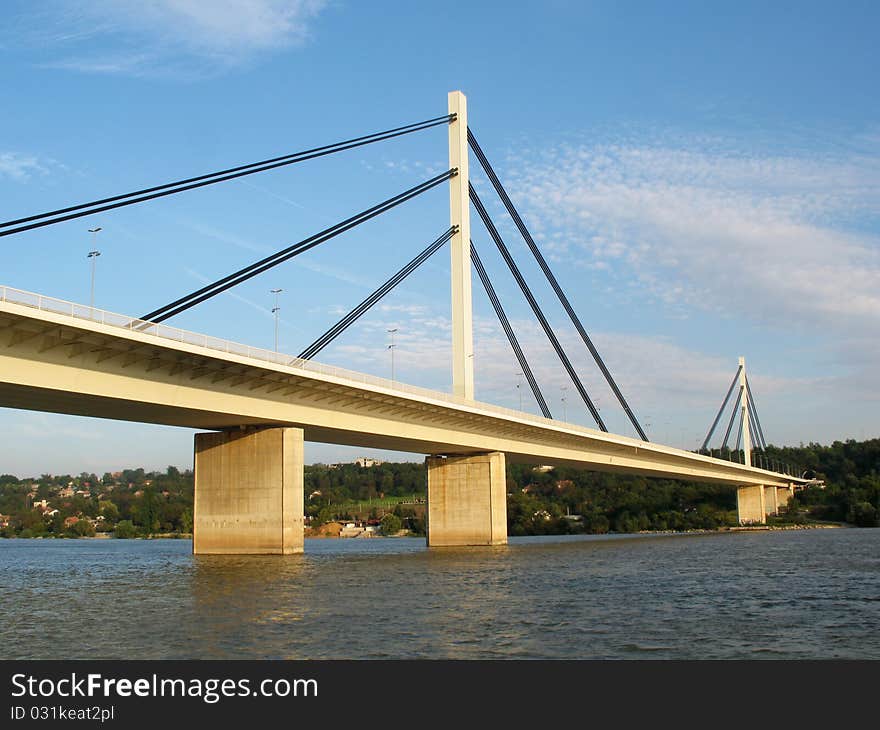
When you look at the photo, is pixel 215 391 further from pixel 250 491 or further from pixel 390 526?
pixel 390 526

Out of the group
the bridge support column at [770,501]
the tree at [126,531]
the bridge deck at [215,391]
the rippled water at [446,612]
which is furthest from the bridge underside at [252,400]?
the tree at [126,531]

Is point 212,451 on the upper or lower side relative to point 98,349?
lower

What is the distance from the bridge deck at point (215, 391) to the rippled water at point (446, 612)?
6.70 metres

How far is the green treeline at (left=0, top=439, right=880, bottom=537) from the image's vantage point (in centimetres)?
12800

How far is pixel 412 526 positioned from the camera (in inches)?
5507

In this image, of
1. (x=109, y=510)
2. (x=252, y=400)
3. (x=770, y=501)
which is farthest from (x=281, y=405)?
(x=109, y=510)

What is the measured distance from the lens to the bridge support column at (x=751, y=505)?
4818 inches

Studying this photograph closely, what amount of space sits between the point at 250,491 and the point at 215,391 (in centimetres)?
781

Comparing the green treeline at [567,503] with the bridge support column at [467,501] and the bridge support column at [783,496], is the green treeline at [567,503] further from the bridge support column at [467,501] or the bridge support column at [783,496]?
the bridge support column at [467,501]

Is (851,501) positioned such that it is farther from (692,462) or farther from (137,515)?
(137,515)

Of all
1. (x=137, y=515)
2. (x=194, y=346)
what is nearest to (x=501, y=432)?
(x=194, y=346)
